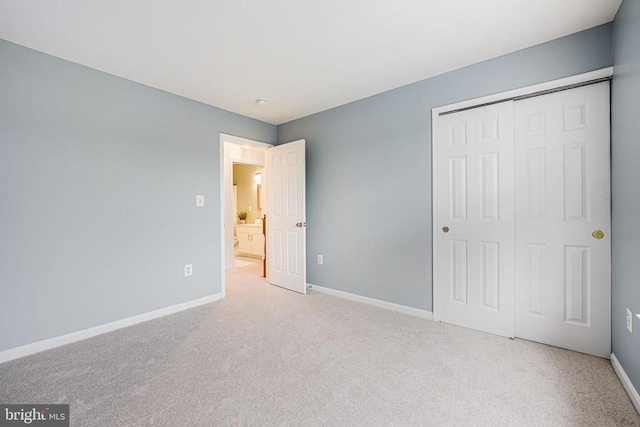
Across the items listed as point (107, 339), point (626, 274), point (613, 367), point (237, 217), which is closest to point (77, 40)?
point (107, 339)

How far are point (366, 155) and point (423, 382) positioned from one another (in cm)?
230

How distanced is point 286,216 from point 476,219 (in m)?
2.33

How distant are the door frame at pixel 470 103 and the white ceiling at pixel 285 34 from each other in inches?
13.3

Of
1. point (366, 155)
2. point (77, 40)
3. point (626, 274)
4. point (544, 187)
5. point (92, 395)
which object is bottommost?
point (92, 395)

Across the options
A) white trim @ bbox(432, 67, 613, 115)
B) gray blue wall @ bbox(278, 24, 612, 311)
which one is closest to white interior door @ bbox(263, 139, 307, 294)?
gray blue wall @ bbox(278, 24, 612, 311)

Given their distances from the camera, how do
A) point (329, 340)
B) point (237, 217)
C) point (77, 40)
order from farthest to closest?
point (237, 217)
point (329, 340)
point (77, 40)

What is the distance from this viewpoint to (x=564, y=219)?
2.13 meters

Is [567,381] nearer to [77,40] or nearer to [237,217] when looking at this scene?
[77,40]

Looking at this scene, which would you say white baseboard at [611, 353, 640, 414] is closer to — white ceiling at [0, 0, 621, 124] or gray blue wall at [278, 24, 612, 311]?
gray blue wall at [278, 24, 612, 311]

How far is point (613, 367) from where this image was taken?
74.4 inches

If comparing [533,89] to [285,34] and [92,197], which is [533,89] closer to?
[285,34]

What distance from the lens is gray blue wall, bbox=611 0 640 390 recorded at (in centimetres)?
155

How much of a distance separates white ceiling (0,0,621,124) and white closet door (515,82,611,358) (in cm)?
62

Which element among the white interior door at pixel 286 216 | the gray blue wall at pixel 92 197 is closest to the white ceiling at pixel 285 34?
the gray blue wall at pixel 92 197
